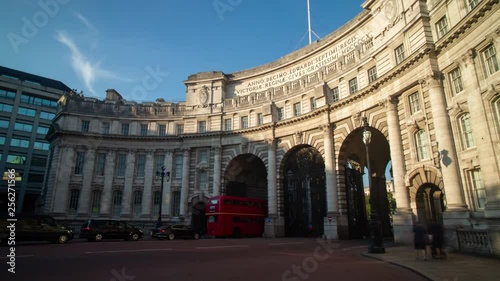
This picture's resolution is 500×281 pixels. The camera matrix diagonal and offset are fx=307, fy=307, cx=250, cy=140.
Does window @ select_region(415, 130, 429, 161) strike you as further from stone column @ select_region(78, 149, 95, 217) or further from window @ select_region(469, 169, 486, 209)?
stone column @ select_region(78, 149, 95, 217)

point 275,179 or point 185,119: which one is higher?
point 185,119

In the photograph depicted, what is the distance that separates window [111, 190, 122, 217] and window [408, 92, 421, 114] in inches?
1373

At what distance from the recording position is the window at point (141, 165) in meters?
40.9

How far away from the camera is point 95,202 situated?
39094mm

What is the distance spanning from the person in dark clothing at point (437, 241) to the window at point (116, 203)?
119 feet

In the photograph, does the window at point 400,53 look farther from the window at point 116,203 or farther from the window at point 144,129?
the window at point 116,203

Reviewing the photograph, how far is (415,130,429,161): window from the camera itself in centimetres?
2100

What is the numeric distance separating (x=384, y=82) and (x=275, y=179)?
15441mm

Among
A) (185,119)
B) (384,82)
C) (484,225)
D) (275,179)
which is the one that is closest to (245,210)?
(275,179)

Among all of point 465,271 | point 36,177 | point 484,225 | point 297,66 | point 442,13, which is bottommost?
point 465,271

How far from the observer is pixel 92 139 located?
4047 cm

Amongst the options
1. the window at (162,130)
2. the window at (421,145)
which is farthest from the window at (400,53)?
the window at (162,130)

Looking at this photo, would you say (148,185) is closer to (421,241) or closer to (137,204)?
(137,204)

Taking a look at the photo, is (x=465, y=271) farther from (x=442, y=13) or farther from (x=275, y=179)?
(x=275, y=179)
